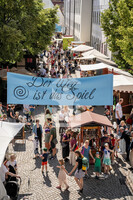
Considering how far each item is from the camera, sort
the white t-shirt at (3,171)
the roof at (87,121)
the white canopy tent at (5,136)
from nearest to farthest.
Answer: the white canopy tent at (5,136) → the white t-shirt at (3,171) → the roof at (87,121)

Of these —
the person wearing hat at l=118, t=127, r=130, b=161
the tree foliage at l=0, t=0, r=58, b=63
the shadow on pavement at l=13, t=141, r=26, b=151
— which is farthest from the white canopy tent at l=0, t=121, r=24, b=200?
the tree foliage at l=0, t=0, r=58, b=63

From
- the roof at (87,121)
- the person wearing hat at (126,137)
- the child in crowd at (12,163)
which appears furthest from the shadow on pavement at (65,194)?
the person wearing hat at (126,137)

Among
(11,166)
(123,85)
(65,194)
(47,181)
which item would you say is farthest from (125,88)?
(11,166)

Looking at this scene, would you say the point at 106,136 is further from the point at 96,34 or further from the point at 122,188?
the point at 96,34

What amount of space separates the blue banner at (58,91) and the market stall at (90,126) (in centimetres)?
219

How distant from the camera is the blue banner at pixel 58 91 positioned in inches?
389

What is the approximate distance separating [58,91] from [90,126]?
284cm

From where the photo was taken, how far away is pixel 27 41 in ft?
81.4

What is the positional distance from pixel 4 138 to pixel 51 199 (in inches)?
92.6

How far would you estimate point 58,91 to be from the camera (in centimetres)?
994

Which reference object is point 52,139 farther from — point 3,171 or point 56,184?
point 3,171

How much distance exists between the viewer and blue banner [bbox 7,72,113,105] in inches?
389

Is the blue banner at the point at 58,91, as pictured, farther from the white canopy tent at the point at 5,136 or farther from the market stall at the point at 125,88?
the market stall at the point at 125,88

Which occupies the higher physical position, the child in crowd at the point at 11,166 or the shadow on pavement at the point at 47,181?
the child in crowd at the point at 11,166
